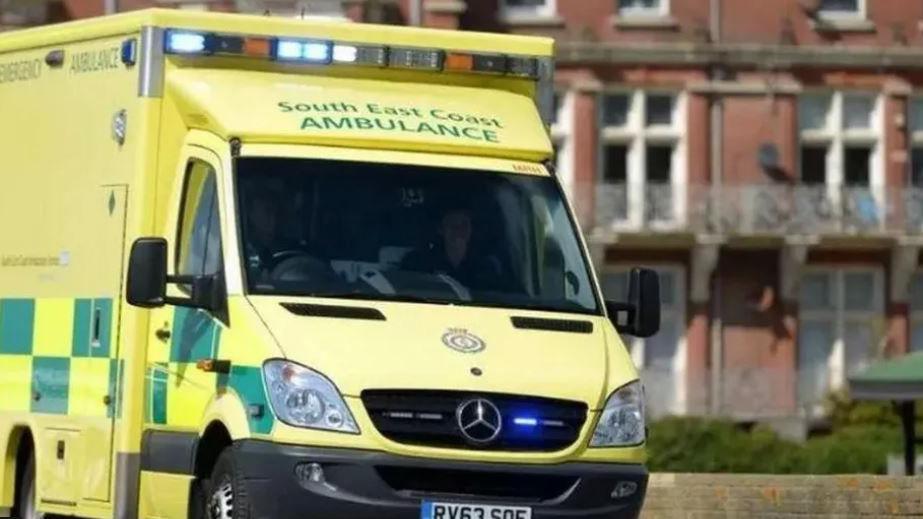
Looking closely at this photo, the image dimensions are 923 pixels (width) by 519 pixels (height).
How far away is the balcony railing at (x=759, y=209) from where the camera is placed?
5669cm

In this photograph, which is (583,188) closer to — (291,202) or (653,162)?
(653,162)

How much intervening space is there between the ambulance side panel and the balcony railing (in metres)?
38.5

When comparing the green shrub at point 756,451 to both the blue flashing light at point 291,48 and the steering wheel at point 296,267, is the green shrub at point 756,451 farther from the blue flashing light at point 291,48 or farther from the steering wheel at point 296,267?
the steering wheel at point 296,267

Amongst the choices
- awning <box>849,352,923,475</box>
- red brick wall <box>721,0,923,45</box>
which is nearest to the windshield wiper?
awning <box>849,352,923,475</box>

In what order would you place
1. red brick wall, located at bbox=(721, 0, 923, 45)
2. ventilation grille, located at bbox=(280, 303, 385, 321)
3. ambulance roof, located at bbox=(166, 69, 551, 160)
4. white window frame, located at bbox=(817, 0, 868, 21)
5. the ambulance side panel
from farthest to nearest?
1. white window frame, located at bbox=(817, 0, 868, 21)
2. red brick wall, located at bbox=(721, 0, 923, 45)
3. the ambulance side panel
4. ambulance roof, located at bbox=(166, 69, 551, 160)
5. ventilation grille, located at bbox=(280, 303, 385, 321)

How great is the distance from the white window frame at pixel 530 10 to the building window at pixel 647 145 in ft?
6.53

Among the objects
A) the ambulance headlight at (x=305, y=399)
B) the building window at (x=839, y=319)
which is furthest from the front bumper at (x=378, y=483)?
the building window at (x=839, y=319)

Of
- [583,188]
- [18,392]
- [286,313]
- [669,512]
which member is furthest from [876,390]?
[583,188]

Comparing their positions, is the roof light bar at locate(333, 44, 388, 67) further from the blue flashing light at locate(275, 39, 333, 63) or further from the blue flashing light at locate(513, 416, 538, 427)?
the blue flashing light at locate(513, 416, 538, 427)

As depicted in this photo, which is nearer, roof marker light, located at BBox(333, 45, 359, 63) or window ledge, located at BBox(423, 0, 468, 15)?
roof marker light, located at BBox(333, 45, 359, 63)

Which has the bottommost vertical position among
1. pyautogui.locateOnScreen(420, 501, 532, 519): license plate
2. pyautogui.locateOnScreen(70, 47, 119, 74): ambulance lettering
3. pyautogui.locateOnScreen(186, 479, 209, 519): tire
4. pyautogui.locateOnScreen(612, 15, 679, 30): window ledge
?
pyautogui.locateOnScreen(186, 479, 209, 519): tire

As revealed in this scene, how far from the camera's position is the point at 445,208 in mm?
15805

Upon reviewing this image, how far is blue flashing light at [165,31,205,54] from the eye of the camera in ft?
52.9

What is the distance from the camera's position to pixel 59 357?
17188mm
